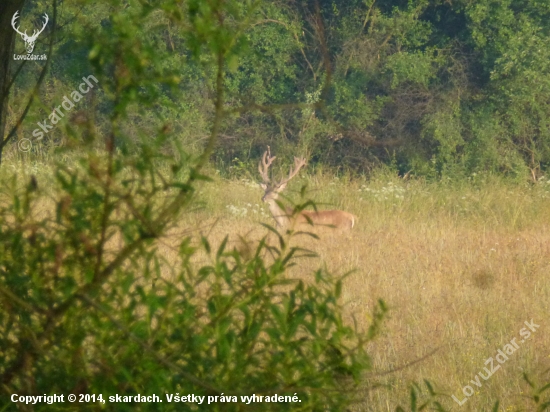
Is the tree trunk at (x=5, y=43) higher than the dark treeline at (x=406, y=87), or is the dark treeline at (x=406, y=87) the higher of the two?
the tree trunk at (x=5, y=43)

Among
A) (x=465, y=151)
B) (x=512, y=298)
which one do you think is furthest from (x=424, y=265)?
(x=465, y=151)

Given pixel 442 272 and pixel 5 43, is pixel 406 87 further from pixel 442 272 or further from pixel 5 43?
pixel 5 43

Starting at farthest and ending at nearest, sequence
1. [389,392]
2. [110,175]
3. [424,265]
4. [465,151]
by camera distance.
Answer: [465,151] → [424,265] → [389,392] → [110,175]

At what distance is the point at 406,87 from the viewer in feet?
57.8

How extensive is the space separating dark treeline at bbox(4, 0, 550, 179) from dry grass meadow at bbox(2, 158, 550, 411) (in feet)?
15.6

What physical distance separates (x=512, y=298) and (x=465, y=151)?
1169 centimetres

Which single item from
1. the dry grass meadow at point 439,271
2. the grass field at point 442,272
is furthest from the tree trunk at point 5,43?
the grass field at point 442,272

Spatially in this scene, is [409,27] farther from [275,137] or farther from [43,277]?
[43,277]

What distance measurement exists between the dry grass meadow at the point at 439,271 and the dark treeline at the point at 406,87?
4.76 meters

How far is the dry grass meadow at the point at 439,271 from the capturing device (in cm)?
433

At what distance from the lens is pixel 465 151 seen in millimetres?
17375

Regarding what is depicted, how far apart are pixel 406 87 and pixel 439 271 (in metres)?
11.3

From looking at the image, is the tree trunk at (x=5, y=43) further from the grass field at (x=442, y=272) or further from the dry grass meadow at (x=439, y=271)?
the grass field at (x=442, y=272)

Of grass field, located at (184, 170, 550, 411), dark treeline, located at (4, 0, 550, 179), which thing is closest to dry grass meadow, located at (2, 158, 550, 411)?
grass field, located at (184, 170, 550, 411)
